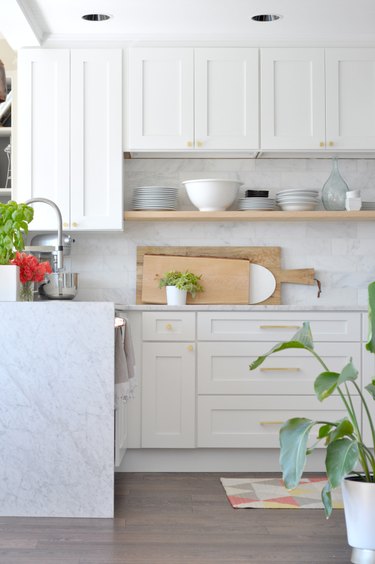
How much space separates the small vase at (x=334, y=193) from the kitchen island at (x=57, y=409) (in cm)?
206

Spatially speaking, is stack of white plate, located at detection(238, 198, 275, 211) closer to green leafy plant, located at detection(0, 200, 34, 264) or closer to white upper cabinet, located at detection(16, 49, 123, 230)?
white upper cabinet, located at detection(16, 49, 123, 230)

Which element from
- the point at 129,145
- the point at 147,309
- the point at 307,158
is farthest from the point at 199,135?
the point at 147,309

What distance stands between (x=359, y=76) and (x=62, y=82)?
1777 millimetres

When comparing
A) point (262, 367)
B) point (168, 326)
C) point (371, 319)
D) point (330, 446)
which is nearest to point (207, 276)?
point (168, 326)

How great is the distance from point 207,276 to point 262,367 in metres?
0.80

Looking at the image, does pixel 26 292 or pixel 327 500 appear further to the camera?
pixel 26 292

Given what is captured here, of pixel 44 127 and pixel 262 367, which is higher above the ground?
pixel 44 127

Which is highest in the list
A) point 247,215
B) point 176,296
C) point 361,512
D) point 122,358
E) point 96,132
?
point 96,132

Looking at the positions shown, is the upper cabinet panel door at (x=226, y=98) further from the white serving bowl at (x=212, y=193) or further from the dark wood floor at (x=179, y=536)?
the dark wood floor at (x=179, y=536)

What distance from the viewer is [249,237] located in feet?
17.6

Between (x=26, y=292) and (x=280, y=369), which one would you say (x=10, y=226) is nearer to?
(x=26, y=292)

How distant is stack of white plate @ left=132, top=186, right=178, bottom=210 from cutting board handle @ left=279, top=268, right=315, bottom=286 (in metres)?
0.82

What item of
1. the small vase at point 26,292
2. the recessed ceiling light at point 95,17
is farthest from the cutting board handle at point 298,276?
the small vase at point 26,292

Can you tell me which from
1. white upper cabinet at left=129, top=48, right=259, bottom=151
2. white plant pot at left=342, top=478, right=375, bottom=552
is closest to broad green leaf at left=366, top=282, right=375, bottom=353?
white plant pot at left=342, top=478, right=375, bottom=552
